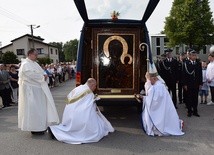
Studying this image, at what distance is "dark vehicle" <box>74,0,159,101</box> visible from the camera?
9.28m

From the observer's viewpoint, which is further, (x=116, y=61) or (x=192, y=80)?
(x=192, y=80)

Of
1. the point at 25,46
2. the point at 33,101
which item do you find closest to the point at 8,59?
the point at 25,46

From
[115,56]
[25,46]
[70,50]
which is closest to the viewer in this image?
[115,56]

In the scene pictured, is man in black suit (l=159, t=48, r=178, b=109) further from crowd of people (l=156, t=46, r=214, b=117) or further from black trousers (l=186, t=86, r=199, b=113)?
black trousers (l=186, t=86, r=199, b=113)

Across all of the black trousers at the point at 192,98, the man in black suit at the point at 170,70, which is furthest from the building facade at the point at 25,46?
the black trousers at the point at 192,98

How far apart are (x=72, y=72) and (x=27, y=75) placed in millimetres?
28795

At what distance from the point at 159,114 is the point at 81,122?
6.00 feet

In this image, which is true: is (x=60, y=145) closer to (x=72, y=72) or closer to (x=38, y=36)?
(x=72, y=72)

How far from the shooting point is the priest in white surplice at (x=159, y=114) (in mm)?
7418

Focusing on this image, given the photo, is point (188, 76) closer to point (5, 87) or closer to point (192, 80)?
point (192, 80)

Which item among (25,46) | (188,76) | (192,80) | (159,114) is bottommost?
(159,114)

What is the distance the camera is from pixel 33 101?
7492mm

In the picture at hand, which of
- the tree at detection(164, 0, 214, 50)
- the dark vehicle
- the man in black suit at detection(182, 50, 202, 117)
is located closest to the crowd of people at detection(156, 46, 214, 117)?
the man in black suit at detection(182, 50, 202, 117)

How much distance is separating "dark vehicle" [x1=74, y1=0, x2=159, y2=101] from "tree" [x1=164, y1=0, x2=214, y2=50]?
37.7 m
